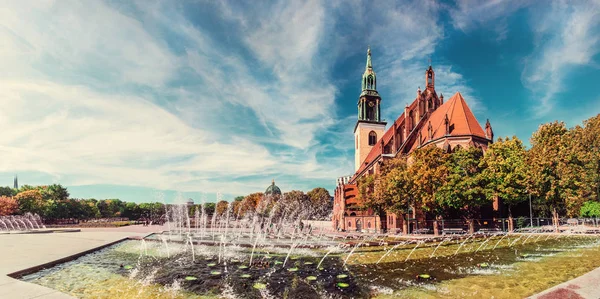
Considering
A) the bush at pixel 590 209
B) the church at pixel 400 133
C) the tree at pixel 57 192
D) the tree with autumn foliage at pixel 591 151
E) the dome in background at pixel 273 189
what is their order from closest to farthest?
the tree with autumn foliage at pixel 591 151 → the bush at pixel 590 209 → the church at pixel 400 133 → the tree at pixel 57 192 → the dome in background at pixel 273 189

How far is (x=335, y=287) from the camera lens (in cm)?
1138

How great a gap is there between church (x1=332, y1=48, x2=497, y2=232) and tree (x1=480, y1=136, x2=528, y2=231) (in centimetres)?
546

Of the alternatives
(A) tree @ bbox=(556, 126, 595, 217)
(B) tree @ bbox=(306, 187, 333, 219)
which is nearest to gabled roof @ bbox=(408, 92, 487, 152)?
(A) tree @ bbox=(556, 126, 595, 217)

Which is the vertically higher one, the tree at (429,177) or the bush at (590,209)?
the tree at (429,177)

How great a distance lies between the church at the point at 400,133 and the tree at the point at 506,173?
5458 mm

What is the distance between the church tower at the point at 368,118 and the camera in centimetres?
8312

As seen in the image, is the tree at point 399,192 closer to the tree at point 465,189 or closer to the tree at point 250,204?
the tree at point 465,189

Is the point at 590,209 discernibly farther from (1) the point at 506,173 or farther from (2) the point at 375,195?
(2) the point at 375,195

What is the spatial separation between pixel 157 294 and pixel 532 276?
1407 centimetres

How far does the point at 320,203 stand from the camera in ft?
364

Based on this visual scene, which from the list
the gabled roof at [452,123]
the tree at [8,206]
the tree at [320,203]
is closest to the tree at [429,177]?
the gabled roof at [452,123]

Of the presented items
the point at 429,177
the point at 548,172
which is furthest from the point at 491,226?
the point at 429,177

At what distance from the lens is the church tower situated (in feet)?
273

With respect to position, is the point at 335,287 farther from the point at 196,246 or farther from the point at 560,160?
the point at 560,160
